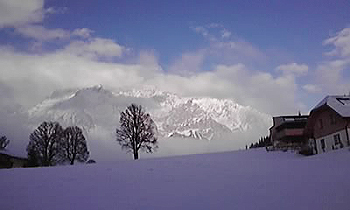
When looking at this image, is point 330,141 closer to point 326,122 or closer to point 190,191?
point 326,122

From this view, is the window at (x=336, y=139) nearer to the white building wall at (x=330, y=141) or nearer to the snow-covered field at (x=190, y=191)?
the white building wall at (x=330, y=141)

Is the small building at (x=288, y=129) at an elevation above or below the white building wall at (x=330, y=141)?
above

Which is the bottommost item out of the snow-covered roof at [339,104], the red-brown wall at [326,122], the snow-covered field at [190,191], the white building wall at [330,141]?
the snow-covered field at [190,191]

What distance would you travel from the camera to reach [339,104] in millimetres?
40844

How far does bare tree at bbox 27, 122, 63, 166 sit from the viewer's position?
211ft

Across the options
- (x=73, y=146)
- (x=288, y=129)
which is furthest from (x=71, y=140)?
(x=288, y=129)

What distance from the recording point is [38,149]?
6525cm

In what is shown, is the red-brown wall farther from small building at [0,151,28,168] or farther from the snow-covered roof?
small building at [0,151,28,168]

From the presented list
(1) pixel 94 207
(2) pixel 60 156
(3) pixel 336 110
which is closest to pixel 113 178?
(1) pixel 94 207

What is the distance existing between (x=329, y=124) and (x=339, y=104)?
310cm

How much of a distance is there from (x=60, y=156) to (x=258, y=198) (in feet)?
185

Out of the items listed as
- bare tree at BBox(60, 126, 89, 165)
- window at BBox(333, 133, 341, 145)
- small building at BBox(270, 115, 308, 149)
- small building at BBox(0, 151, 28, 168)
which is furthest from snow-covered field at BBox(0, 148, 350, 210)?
small building at BBox(0, 151, 28, 168)

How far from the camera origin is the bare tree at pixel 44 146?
6433 cm

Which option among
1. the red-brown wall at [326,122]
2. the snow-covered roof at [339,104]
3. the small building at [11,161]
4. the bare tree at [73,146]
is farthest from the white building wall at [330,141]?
the small building at [11,161]
